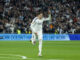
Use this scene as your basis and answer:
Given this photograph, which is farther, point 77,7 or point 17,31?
point 77,7

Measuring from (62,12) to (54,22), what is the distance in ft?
8.63

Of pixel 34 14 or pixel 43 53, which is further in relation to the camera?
pixel 34 14

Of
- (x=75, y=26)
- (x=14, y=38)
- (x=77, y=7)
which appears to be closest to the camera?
(x=14, y=38)

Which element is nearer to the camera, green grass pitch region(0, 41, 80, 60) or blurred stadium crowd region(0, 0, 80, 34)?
green grass pitch region(0, 41, 80, 60)

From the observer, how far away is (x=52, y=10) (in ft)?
157

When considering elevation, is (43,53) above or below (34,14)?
below

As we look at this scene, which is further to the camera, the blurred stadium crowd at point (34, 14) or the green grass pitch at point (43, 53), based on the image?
the blurred stadium crowd at point (34, 14)

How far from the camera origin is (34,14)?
46688mm

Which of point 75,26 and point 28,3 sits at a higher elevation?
point 28,3

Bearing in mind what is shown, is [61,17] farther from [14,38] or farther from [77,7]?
[14,38]

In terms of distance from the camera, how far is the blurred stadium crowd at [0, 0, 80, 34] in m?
44.2

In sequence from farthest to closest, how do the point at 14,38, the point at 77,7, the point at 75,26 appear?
1. the point at 77,7
2. the point at 75,26
3. the point at 14,38

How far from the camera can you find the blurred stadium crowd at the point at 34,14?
44.2 m

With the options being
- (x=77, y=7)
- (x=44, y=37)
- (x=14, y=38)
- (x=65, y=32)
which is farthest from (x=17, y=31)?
(x=77, y=7)
